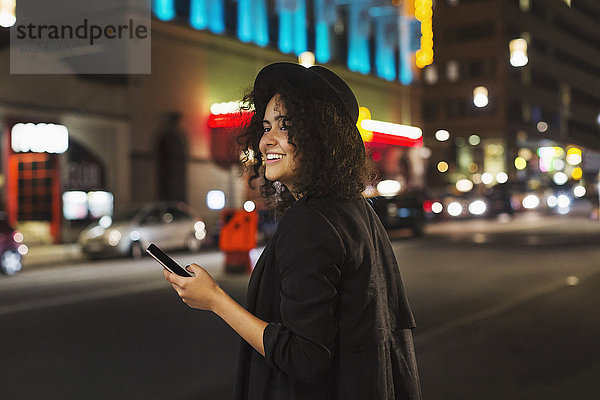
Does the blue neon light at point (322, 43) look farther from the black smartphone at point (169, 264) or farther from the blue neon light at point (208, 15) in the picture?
the black smartphone at point (169, 264)

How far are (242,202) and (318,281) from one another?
30.6 m

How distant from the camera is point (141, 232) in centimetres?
1905

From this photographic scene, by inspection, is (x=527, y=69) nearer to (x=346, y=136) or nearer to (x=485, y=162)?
(x=485, y=162)

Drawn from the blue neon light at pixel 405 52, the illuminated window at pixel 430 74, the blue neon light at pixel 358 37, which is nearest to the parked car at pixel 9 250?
the blue neon light at pixel 358 37

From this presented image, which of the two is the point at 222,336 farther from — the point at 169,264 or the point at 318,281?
the point at 318,281

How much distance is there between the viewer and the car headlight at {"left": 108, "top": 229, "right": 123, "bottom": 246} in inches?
719

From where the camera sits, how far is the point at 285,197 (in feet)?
8.14

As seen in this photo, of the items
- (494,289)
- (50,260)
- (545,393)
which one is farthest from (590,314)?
(50,260)

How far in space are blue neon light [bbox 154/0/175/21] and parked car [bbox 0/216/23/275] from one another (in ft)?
51.7

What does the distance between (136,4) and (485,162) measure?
43337 mm

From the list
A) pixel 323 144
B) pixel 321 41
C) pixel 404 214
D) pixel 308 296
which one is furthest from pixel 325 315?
pixel 321 41

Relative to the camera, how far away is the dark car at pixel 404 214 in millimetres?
23375

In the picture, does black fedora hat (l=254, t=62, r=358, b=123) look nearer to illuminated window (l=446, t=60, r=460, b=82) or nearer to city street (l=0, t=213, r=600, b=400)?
city street (l=0, t=213, r=600, b=400)

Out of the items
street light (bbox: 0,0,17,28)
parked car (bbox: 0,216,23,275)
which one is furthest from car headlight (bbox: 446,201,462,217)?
street light (bbox: 0,0,17,28)
